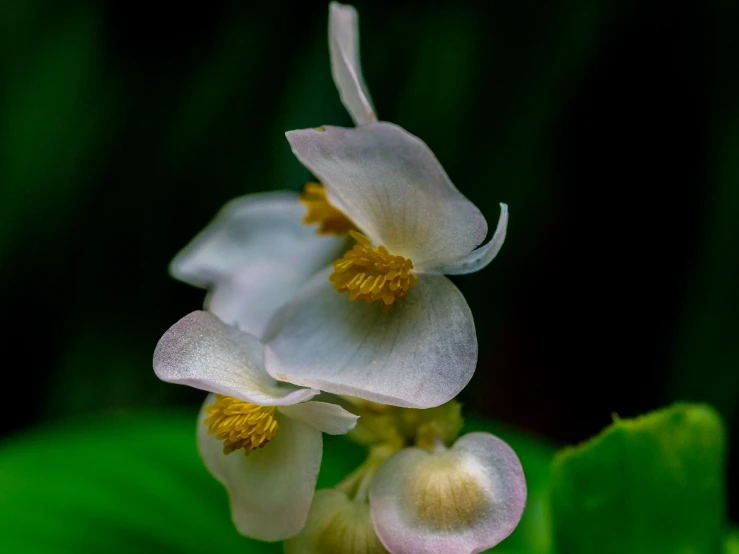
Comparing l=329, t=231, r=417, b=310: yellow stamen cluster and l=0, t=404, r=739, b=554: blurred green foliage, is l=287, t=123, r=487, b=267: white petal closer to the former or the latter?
l=329, t=231, r=417, b=310: yellow stamen cluster

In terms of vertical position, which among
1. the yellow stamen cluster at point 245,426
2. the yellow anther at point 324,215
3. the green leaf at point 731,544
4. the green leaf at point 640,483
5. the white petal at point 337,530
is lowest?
the green leaf at point 731,544

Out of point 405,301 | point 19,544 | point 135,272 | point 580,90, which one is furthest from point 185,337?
point 580,90

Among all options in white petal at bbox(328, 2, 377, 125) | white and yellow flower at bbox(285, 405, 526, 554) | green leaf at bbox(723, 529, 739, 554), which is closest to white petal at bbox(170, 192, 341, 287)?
white petal at bbox(328, 2, 377, 125)

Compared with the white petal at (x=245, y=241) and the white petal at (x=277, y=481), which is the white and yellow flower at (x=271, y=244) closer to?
the white petal at (x=245, y=241)

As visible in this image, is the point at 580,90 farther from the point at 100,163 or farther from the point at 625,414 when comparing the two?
the point at 100,163

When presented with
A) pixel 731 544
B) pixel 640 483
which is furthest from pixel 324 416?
pixel 731 544

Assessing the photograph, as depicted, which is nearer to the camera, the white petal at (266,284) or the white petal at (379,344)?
the white petal at (379,344)

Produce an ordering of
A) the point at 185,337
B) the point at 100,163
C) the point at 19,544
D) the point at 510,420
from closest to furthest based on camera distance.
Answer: the point at 185,337, the point at 19,544, the point at 100,163, the point at 510,420

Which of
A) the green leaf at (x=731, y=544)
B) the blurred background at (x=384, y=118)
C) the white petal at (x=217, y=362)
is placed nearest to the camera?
the white petal at (x=217, y=362)

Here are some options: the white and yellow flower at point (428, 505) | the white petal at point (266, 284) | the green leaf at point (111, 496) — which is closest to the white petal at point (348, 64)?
the white petal at point (266, 284)
